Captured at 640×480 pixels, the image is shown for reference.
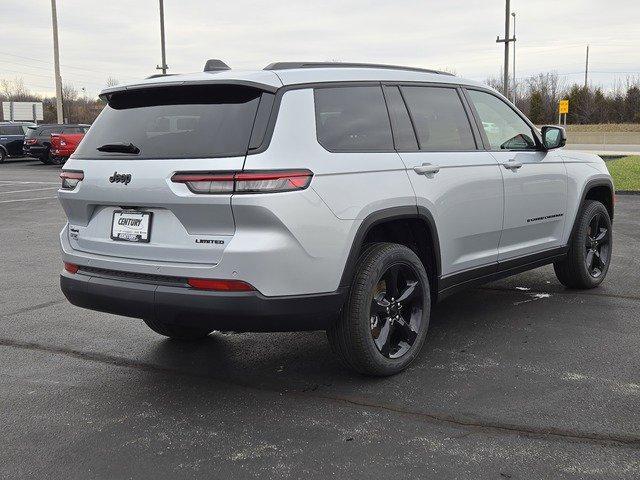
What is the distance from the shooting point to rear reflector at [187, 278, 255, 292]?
3621mm

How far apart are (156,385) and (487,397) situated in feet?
6.32

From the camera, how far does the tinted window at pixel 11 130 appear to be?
33312 mm

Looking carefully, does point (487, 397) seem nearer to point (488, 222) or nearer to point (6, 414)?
point (488, 222)

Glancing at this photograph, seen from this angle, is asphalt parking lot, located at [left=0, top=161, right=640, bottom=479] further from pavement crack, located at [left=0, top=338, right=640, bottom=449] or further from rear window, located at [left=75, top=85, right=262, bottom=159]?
rear window, located at [left=75, top=85, right=262, bottom=159]

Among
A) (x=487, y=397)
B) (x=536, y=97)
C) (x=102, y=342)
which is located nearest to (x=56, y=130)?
(x=102, y=342)

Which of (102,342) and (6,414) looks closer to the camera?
(6,414)

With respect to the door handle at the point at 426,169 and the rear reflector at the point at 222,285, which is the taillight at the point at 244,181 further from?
the door handle at the point at 426,169

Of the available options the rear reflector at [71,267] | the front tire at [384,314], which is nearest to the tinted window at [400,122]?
the front tire at [384,314]

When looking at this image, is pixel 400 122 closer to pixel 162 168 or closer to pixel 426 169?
pixel 426 169

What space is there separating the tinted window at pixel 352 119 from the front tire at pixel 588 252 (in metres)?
2.65

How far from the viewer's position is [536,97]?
5991 centimetres

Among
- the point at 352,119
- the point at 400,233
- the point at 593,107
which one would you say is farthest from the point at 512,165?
the point at 593,107

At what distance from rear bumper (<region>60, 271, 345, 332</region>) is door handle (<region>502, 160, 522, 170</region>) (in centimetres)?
198

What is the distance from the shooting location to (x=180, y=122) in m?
3.91
